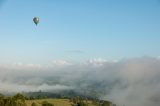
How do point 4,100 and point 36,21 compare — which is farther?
point 4,100

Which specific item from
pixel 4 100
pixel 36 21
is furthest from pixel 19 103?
pixel 36 21

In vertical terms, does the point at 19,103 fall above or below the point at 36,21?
below

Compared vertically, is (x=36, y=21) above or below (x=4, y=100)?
above

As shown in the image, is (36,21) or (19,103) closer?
(36,21)

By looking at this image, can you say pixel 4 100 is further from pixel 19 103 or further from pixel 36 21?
pixel 36 21
